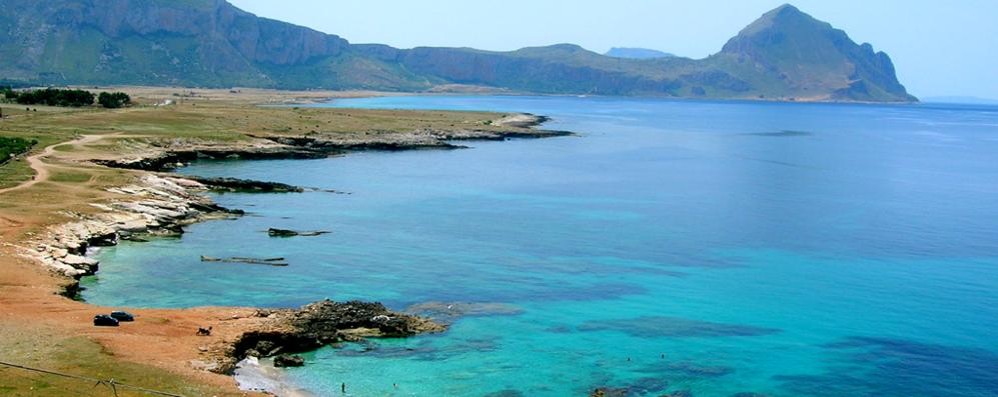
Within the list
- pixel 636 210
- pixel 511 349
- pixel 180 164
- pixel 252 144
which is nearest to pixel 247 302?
pixel 511 349

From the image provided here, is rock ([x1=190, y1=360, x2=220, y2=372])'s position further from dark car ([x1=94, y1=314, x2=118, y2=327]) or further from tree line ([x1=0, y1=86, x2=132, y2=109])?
tree line ([x1=0, y1=86, x2=132, y2=109])

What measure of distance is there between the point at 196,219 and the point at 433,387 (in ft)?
112

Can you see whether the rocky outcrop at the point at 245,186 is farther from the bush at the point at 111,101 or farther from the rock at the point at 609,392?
the bush at the point at 111,101

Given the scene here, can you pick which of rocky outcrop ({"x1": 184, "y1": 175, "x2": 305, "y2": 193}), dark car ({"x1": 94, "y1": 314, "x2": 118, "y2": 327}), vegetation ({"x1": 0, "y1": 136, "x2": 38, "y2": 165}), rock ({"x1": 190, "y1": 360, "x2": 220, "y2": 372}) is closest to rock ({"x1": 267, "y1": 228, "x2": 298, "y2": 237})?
rocky outcrop ({"x1": 184, "y1": 175, "x2": 305, "y2": 193})

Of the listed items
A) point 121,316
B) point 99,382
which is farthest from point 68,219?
point 99,382

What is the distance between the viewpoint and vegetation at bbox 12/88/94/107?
125919 mm

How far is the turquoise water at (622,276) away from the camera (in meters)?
32.8

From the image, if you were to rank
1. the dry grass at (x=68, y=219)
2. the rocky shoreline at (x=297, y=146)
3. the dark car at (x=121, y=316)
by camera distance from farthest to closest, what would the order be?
1. the rocky shoreline at (x=297, y=146)
2. the dark car at (x=121, y=316)
3. the dry grass at (x=68, y=219)

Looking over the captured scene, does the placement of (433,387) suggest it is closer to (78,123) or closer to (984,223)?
(984,223)

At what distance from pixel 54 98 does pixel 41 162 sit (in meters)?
67.1

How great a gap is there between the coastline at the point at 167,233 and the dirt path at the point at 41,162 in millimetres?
3722

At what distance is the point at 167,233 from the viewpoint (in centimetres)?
5409

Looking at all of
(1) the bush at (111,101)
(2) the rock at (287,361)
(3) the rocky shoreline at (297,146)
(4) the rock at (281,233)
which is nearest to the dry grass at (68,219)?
(3) the rocky shoreline at (297,146)

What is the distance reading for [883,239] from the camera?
6100 cm
